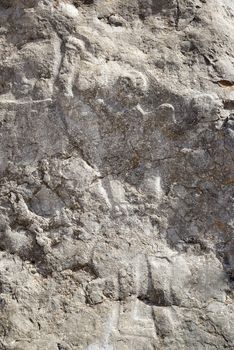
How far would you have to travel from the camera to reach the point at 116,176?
179cm

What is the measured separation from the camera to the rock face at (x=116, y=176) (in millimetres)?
1675

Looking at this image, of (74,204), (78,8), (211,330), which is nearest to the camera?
(211,330)

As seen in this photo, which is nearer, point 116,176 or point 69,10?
point 116,176

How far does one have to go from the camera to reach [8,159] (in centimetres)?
182

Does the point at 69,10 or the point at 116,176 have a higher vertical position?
the point at 69,10

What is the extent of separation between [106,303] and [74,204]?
30cm

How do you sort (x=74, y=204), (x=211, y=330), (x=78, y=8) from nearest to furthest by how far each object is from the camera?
(x=211, y=330) → (x=74, y=204) → (x=78, y=8)

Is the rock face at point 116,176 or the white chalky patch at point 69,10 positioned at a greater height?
the white chalky patch at point 69,10

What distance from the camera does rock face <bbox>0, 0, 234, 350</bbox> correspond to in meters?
1.67

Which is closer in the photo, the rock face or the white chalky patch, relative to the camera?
the rock face

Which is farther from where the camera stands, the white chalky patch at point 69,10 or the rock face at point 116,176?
the white chalky patch at point 69,10

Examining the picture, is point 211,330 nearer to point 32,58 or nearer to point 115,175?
point 115,175

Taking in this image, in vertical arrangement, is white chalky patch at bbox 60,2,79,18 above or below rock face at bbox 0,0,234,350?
above

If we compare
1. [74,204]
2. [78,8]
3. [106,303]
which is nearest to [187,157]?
[74,204]
